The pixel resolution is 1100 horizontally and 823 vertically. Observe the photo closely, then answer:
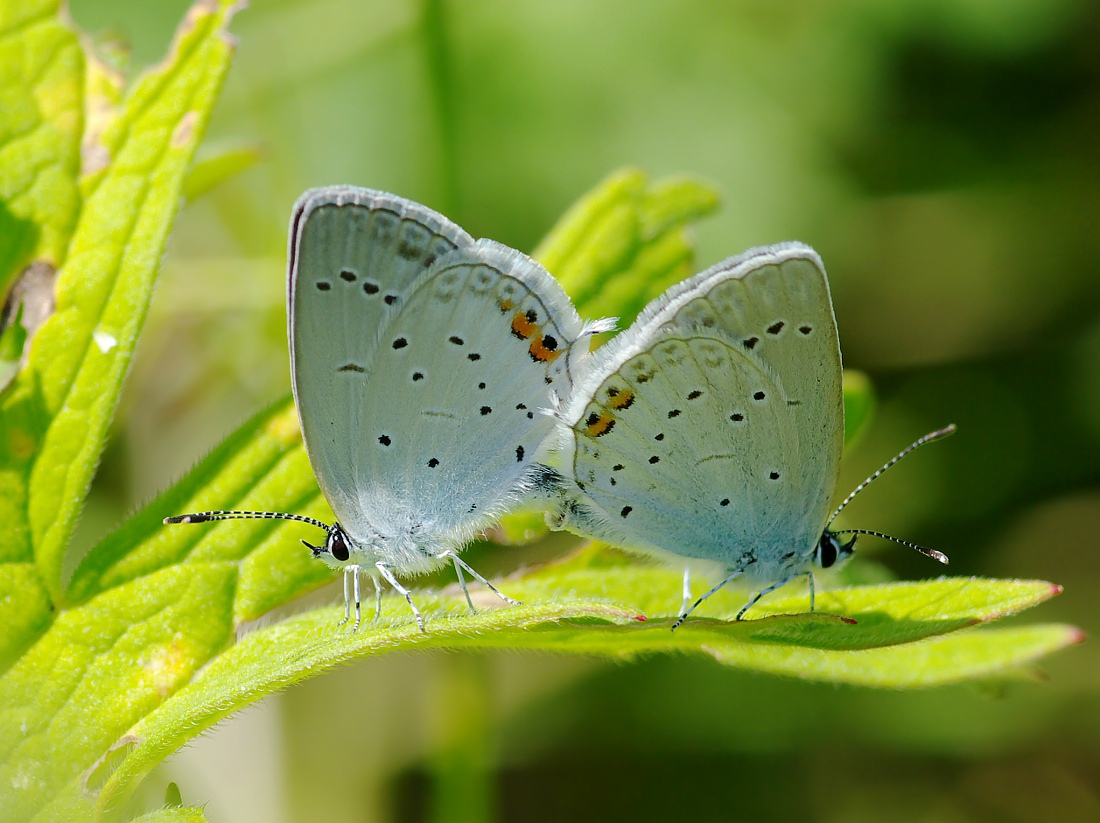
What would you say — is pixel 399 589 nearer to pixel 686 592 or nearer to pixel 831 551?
pixel 686 592

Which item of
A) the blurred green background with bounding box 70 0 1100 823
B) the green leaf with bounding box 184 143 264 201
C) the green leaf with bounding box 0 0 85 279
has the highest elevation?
the green leaf with bounding box 0 0 85 279

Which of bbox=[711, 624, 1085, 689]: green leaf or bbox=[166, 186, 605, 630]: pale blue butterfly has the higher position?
bbox=[166, 186, 605, 630]: pale blue butterfly

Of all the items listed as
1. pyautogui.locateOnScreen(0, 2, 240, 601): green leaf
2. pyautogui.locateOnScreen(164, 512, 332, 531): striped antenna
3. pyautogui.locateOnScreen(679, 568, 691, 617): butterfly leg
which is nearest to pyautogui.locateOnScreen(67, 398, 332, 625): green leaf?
pyautogui.locateOnScreen(164, 512, 332, 531): striped antenna

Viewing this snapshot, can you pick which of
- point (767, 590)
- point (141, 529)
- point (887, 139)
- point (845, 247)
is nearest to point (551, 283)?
point (767, 590)

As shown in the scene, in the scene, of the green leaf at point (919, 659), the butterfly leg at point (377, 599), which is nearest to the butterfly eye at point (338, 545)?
the butterfly leg at point (377, 599)

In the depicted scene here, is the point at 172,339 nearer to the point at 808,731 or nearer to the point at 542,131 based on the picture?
the point at 542,131

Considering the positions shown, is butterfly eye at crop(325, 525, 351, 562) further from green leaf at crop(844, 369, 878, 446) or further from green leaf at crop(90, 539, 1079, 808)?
green leaf at crop(844, 369, 878, 446)

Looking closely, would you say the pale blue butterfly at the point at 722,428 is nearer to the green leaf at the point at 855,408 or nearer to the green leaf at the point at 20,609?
the green leaf at the point at 855,408

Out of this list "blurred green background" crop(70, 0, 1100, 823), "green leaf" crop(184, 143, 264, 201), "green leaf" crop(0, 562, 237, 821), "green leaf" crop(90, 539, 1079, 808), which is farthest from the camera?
"blurred green background" crop(70, 0, 1100, 823)
